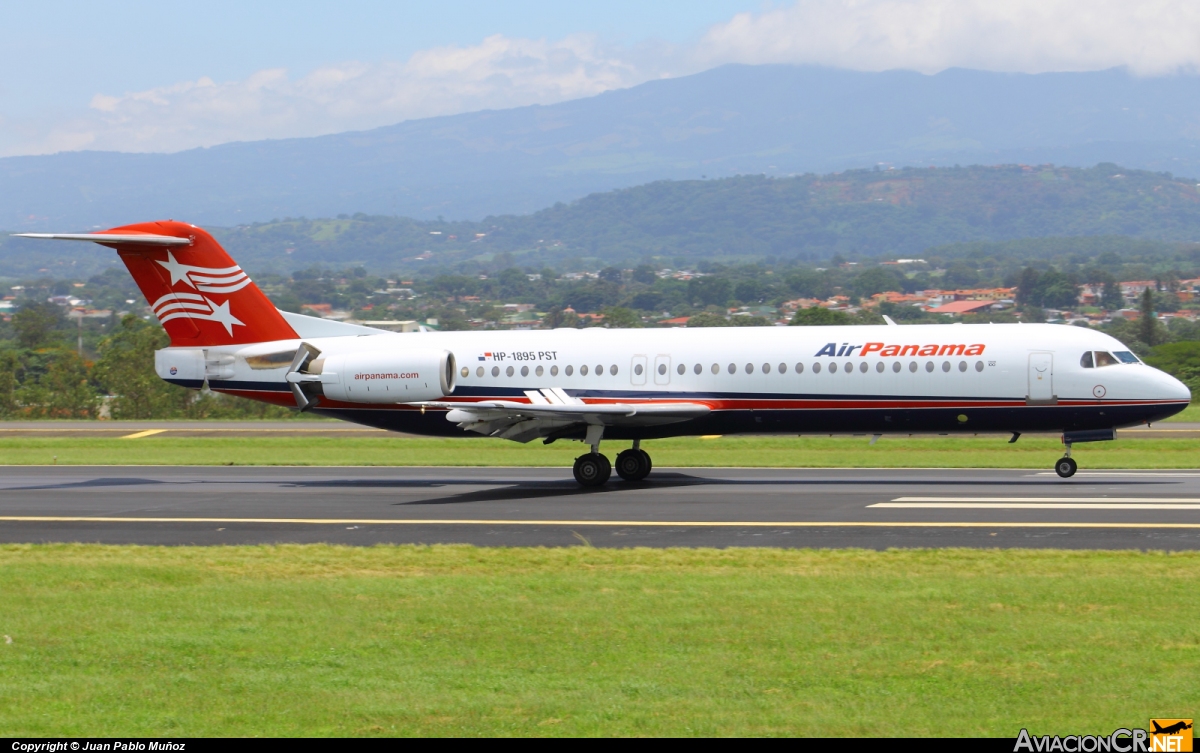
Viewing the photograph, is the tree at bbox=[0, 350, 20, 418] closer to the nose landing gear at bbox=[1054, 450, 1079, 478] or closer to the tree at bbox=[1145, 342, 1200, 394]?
the nose landing gear at bbox=[1054, 450, 1079, 478]

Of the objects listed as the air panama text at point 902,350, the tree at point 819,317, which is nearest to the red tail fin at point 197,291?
the air panama text at point 902,350

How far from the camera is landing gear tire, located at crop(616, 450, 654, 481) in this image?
2981 cm

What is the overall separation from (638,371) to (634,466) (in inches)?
91.7

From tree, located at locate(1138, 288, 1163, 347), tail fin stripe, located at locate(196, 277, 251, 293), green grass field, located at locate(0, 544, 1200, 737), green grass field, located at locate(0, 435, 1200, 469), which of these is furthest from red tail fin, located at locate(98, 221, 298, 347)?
tree, located at locate(1138, 288, 1163, 347)

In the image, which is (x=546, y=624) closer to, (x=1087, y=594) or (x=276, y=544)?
(x=1087, y=594)

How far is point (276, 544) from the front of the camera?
2002 cm

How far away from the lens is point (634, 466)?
2983 centimetres

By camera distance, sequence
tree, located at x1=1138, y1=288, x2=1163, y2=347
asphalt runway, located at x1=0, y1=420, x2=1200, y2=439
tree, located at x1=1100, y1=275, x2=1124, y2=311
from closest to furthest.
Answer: asphalt runway, located at x1=0, y1=420, x2=1200, y2=439
tree, located at x1=1138, y1=288, x2=1163, y2=347
tree, located at x1=1100, y1=275, x2=1124, y2=311

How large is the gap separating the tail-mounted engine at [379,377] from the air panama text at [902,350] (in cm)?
860

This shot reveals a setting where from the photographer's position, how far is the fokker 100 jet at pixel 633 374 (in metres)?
27.1

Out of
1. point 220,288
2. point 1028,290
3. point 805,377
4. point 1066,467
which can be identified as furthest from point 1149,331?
point 1028,290

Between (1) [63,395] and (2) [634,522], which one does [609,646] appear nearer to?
(2) [634,522]

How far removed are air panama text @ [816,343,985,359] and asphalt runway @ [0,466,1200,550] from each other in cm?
283

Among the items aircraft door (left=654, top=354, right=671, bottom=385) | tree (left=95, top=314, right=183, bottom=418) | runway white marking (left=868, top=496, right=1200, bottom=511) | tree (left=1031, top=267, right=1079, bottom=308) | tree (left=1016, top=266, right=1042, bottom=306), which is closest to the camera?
runway white marking (left=868, top=496, right=1200, bottom=511)
